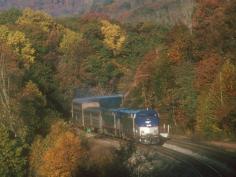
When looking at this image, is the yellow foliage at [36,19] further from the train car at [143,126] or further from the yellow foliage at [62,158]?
the yellow foliage at [62,158]

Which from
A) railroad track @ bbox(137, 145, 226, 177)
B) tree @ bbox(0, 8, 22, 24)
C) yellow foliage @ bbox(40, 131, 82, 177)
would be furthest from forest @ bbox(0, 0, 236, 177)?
tree @ bbox(0, 8, 22, 24)

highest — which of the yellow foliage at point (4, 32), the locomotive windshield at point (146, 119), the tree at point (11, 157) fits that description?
the yellow foliage at point (4, 32)

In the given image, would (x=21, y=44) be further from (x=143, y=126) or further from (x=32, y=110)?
(x=143, y=126)

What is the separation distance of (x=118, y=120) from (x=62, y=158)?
1009 centimetres

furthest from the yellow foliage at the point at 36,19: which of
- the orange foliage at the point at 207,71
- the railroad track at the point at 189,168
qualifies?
the railroad track at the point at 189,168

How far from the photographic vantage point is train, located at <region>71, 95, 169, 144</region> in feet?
159

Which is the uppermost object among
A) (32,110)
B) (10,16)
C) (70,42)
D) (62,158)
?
(10,16)

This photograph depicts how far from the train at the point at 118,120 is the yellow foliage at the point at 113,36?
4360cm

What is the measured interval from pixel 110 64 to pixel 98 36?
15.4 metres

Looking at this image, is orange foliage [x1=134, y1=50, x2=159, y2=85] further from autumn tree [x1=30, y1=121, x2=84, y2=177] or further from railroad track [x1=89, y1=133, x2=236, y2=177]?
railroad track [x1=89, y1=133, x2=236, y2=177]

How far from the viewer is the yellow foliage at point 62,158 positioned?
140ft

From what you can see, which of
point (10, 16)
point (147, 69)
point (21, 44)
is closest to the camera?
point (147, 69)

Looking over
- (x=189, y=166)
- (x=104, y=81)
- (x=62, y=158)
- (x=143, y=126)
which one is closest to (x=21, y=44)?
(x=104, y=81)

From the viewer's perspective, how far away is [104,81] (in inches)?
4102
